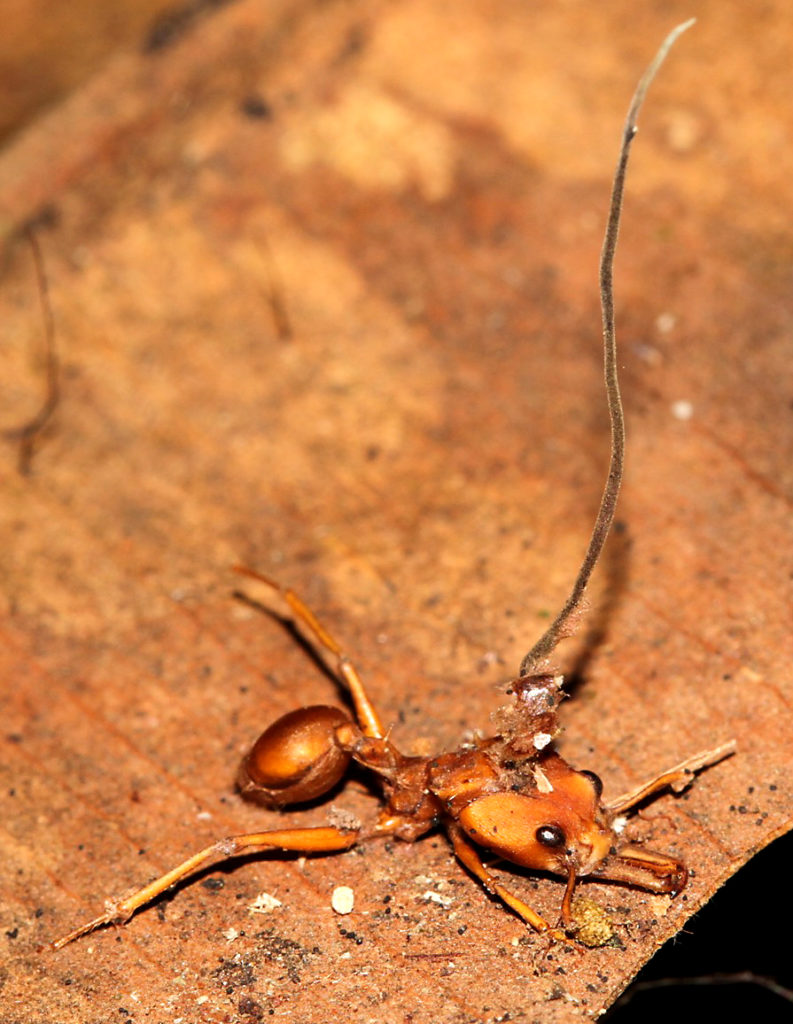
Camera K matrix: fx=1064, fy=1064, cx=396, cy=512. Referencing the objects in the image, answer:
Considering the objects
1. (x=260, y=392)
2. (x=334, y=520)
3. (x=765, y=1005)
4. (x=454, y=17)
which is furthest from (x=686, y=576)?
(x=454, y=17)

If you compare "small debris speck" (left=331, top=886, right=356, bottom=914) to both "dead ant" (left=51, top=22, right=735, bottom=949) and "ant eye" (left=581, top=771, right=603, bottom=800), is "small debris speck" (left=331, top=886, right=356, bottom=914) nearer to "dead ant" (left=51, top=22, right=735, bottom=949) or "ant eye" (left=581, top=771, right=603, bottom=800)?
"dead ant" (left=51, top=22, right=735, bottom=949)

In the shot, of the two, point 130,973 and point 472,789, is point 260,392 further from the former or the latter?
point 130,973

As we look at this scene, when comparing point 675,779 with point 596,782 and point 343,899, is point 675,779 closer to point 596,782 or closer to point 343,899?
point 596,782

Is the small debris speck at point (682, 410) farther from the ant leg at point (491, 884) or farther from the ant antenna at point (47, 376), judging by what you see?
the ant antenna at point (47, 376)

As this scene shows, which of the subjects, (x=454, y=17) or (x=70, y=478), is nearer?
(x=70, y=478)

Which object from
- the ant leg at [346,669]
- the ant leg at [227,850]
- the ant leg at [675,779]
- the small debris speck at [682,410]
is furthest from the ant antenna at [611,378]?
the small debris speck at [682,410]
